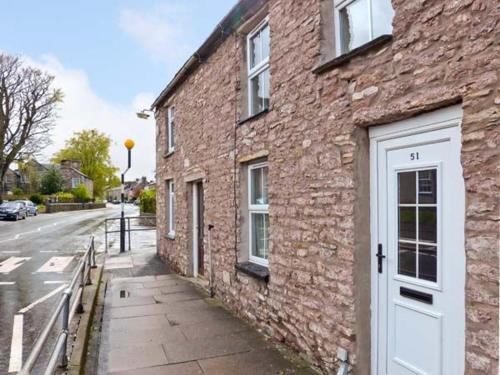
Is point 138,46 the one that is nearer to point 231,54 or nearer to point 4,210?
point 231,54

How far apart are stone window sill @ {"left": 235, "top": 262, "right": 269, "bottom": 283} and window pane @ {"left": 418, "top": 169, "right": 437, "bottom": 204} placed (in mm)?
2688

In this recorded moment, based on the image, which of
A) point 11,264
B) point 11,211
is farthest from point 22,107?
point 11,264

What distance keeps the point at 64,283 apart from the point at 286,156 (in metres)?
6.99

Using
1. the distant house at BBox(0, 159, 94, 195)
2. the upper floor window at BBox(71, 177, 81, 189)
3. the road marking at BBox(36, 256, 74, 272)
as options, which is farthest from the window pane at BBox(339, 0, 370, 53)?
the upper floor window at BBox(71, 177, 81, 189)

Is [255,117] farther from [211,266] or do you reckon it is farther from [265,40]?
[211,266]

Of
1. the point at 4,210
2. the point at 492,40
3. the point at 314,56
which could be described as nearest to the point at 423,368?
the point at 492,40

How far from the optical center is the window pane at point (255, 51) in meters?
6.21

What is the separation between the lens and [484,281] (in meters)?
2.60

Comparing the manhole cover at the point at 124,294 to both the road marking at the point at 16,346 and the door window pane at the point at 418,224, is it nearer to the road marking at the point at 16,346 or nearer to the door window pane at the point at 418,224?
the road marking at the point at 16,346

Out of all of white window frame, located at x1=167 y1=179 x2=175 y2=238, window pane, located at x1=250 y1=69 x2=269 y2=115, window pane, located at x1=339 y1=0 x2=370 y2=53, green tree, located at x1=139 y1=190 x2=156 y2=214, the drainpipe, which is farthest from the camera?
green tree, located at x1=139 y1=190 x2=156 y2=214

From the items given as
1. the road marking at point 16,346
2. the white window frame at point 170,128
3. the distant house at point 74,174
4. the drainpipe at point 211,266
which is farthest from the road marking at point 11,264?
the distant house at point 74,174

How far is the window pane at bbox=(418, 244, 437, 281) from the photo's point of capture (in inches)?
124

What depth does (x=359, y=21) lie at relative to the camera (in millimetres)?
4043

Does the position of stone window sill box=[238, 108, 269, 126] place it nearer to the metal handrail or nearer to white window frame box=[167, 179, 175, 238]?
the metal handrail
